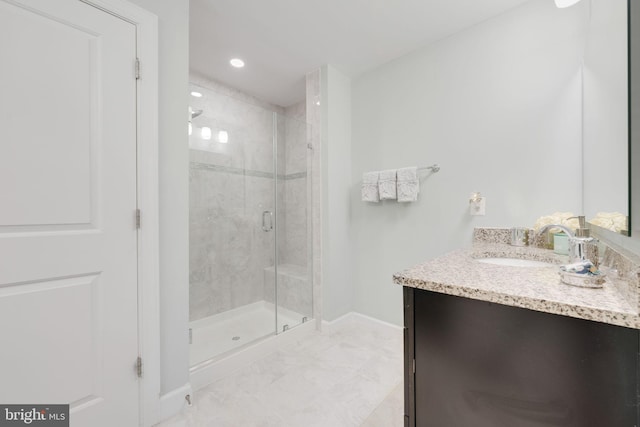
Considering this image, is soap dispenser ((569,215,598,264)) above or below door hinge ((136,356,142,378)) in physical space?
above

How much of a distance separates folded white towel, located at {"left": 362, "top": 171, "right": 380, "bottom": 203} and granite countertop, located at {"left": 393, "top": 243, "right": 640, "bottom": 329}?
1338 millimetres

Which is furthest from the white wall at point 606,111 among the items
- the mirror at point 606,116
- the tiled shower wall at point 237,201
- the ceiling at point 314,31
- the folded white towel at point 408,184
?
the tiled shower wall at point 237,201

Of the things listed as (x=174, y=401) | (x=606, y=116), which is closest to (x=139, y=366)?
(x=174, y=401)

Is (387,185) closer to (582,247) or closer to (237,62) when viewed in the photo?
(582,247)

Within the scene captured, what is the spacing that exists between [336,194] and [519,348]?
1.94 m

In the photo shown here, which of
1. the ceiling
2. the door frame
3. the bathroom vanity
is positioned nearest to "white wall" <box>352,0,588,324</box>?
the ceiling

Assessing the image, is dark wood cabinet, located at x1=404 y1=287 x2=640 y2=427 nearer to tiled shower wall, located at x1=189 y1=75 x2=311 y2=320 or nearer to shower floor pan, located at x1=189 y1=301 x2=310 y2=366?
shower floor pan, located at x1=189 y1=301 x2=310 y2=366

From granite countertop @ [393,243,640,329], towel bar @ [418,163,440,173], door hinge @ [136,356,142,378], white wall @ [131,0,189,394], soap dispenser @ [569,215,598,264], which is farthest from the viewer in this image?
towel bar @ [418,163,440,173]

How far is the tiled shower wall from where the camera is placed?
2.22m

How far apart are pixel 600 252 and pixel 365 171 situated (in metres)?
1.78

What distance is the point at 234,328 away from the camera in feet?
7.77

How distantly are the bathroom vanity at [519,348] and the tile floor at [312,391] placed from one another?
2.31 ft

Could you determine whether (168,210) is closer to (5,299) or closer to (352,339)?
(5,299)

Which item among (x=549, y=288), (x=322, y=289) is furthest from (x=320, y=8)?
(x=322, y=289)
